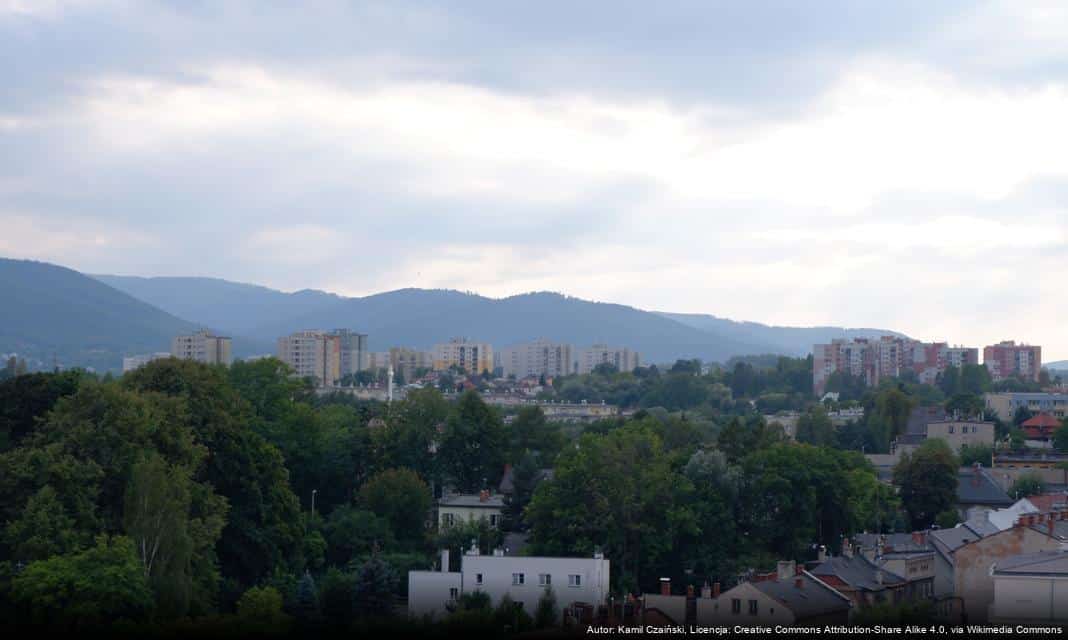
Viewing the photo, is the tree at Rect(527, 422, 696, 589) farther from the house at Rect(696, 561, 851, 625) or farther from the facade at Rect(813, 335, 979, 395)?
the facade at Rect(813, 335, 979, 395)

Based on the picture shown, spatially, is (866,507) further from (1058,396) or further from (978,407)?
(1058,396)

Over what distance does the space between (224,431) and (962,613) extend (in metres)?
23.5

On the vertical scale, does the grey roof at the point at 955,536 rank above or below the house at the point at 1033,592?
below

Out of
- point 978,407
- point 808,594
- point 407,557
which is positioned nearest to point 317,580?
point 407,557

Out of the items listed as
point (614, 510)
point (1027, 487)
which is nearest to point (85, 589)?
point (614, 510)

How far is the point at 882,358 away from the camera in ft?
574

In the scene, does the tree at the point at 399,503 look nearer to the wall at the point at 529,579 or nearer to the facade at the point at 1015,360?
the wall at the point at 529,579

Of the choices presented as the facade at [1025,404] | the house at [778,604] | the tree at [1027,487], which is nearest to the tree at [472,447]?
the tree at [1027,487]

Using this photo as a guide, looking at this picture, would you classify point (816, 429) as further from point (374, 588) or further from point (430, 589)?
point (430, 589)

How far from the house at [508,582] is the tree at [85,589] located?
756 cm

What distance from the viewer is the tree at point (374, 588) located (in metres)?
40.5

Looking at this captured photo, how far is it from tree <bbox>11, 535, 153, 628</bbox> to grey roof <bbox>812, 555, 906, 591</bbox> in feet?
56.3

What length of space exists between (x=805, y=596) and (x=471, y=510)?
23015 millimetres

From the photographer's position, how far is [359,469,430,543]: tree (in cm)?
5412
